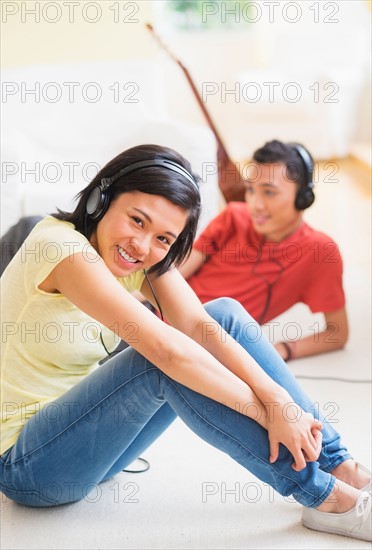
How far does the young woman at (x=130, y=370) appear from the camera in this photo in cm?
136

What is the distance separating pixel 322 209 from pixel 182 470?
281 cm

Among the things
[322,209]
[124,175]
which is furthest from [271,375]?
[322,209]

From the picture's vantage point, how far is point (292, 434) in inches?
53.8

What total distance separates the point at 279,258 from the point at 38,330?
113 centimetres

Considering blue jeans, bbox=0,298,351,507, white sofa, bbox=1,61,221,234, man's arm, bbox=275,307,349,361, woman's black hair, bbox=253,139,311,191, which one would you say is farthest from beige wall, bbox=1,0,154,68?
blue jeans, bbox=0,298,351,507

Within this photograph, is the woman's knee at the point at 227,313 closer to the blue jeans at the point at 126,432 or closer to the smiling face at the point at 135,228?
the blue jeans at the point at 126,432

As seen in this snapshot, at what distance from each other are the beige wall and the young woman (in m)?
2.34

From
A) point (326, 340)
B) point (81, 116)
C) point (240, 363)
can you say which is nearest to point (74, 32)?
point (81, 116)

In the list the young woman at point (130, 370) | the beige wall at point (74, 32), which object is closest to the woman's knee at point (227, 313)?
the young woman at point (130, 370)

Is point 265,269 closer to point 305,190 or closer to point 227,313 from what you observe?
point 305,190

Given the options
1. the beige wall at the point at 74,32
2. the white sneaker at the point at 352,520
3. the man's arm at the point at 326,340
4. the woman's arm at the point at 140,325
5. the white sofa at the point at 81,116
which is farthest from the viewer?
the beige wall at the point at 74,32

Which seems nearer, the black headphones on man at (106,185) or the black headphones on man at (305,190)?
the black headphones on man at (106,185)

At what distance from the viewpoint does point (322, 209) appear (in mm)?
4387

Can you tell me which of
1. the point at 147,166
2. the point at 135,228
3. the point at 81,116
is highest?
the point at 147,166
